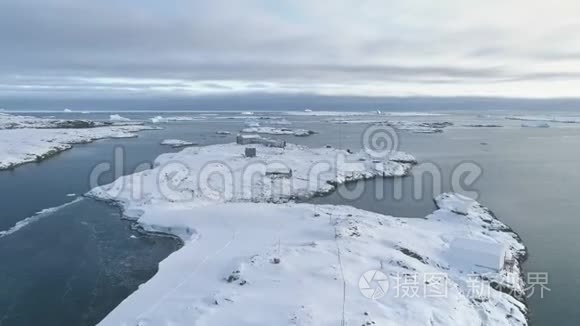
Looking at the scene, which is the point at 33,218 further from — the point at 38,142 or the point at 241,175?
the point at 38,142

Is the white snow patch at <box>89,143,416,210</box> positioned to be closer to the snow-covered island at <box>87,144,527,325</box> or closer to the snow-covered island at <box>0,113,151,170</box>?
the snow-covered island at <box>87,144,527,325</box>

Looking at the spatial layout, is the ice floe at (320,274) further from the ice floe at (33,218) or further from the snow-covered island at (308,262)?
the ice floe at (33,218)

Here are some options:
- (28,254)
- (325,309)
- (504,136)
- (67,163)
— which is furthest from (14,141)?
(504,136)

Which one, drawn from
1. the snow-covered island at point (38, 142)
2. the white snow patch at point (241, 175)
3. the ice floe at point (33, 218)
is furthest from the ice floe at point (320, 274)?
the snow-covered island at point (38, 142)

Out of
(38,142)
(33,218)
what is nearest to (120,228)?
(33,218)

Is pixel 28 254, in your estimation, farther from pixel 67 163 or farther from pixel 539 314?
pixel 67 163
